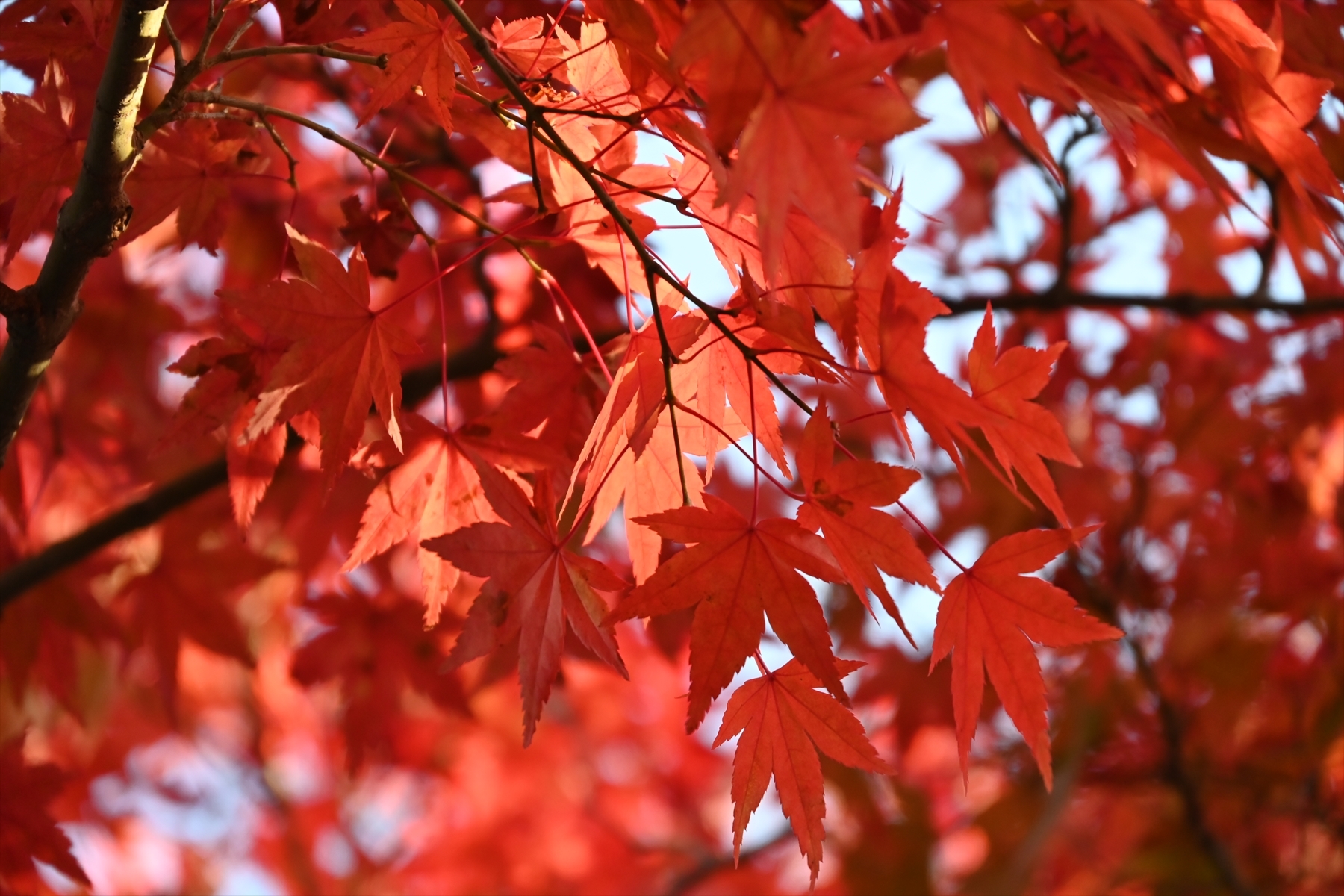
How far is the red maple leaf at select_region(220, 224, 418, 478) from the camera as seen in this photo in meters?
0.70

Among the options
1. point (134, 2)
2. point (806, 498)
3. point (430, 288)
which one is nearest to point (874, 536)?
point (806, 498)

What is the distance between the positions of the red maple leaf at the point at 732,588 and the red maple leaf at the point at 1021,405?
0.15 m

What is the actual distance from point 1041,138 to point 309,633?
1370mm

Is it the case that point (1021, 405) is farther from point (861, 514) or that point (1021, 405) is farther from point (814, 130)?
point (814, 130)

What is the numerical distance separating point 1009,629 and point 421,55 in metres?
0.58

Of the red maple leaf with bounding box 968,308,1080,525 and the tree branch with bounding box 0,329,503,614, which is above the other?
the tree branch with bounding box 0,329,503,614

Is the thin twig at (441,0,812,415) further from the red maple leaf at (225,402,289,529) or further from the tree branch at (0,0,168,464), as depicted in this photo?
the red maple leaf at (225,402,289,529)

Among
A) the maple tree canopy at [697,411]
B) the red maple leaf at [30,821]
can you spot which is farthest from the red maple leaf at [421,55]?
the red maple leaf at [30,821]

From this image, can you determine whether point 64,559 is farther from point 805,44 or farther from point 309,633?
point 805,44

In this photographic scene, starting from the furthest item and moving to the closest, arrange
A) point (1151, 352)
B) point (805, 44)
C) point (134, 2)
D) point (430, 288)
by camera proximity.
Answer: point (1151, 352) → point (430, 288) → point (134, 2) → point (805, 44)

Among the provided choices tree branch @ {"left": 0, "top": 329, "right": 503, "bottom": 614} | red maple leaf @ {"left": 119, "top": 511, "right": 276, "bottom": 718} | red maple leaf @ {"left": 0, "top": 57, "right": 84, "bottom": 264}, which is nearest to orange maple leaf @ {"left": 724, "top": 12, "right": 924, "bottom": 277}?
red maple leaf @ {"left": 0, "top": 57, "right": 84, "bottom": 264}

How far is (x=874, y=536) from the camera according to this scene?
2.13 ft

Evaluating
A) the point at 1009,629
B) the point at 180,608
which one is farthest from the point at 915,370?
the point at 180,608

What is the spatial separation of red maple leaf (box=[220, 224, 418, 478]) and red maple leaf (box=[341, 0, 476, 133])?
12 centimetres
